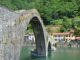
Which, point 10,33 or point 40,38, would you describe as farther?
point 40,38

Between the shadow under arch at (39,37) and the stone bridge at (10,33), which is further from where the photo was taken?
the shadow under arch at (39,37)

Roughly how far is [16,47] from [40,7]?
71.9 m

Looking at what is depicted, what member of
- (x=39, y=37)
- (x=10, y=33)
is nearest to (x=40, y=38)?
(x=39, y=37)

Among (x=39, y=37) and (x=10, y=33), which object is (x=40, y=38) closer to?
(x=39, y=37)

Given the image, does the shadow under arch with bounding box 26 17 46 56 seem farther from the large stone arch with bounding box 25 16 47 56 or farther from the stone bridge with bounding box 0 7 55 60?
the stone bridge with bounding box 0 7 55 60

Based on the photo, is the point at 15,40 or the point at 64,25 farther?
the point at 64,25

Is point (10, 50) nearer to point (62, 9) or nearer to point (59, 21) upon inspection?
point (59, 21)

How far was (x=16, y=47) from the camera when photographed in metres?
15.9

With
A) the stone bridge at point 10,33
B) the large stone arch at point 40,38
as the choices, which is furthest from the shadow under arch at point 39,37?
the stone bridge at point 10,33

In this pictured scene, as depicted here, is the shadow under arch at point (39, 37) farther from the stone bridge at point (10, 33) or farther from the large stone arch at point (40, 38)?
the stone bridge at point (10, 33)

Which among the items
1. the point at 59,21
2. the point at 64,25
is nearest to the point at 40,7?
the point at 59,21

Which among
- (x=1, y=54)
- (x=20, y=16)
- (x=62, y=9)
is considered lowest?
(x=1, y=54)

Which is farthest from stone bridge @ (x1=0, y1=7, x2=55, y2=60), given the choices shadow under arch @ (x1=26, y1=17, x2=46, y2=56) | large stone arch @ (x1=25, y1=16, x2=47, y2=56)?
large stone arch @ (x1=25, y1=16, x2=47, y2=56)

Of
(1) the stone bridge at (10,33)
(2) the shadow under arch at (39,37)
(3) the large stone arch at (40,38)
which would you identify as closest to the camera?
(1) the stone bridge at (10,33)
